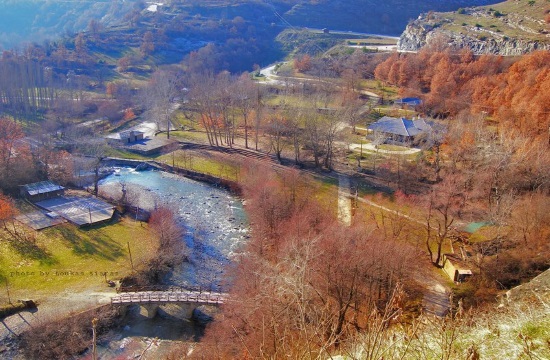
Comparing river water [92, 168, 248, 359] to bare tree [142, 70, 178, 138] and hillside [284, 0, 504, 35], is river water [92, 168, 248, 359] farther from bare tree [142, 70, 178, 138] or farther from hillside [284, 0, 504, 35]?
hillside [284, 0, 504, 35]

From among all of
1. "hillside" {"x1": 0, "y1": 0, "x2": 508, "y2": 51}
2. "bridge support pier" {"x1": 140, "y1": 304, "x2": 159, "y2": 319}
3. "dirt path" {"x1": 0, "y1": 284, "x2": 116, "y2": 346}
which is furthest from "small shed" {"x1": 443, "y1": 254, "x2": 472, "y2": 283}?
"hillside" {"x1": 0, "y1": 0, "x2": 508, "y2": 51}

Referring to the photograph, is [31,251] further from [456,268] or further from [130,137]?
[456,268]

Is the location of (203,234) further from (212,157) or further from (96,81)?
(96,81)

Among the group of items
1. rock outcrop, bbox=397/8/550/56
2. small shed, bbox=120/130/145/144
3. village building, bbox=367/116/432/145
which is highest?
rock outcrop, bbox=397/8/550/56

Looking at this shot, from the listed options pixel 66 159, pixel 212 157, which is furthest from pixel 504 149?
pixel 66 159

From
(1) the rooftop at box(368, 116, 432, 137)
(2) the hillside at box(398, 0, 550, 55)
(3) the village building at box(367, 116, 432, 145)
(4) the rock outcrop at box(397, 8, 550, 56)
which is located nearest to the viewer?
(3) the village building at box(367, 116, 432, 145)

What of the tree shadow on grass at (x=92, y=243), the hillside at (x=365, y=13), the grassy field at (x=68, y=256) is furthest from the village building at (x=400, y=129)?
the hillside at (x=365, y=13)
